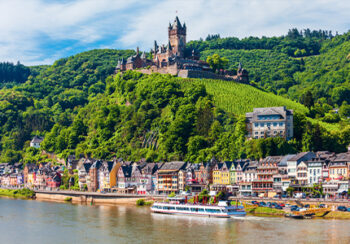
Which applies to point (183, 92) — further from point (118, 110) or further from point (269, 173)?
point (269, 173)

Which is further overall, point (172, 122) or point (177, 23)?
point (177, 23)

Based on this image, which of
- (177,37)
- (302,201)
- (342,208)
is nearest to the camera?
(342,208)

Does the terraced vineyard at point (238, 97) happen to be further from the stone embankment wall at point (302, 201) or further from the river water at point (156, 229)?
the river water at point (156, 229)

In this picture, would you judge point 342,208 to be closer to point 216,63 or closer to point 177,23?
point 216,63

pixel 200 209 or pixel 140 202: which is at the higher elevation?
pixel 140 202

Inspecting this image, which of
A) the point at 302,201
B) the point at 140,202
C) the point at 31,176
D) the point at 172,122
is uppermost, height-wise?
the point at 172,122

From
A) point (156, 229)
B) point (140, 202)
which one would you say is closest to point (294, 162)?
point (140, 202)

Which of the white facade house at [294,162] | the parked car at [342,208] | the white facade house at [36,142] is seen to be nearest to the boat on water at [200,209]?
the parked car at [342,208]
